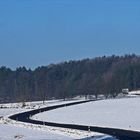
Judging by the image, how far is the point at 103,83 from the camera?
18662cm

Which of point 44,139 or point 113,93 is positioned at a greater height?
point 113,93

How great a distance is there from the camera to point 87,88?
19575cm

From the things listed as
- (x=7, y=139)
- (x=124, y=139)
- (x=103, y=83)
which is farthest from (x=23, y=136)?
(x=103, y=83)

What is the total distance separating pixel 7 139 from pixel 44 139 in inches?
99.8

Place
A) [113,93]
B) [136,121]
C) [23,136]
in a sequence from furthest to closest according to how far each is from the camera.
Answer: [113,93]
[136,121]
[23,136]

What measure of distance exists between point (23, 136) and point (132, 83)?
162466mm

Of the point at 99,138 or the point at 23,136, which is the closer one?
the point at 99,138

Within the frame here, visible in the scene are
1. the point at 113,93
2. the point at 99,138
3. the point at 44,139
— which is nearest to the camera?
the point at 99,138

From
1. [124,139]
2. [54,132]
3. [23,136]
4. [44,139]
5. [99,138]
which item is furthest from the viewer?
[54,132]

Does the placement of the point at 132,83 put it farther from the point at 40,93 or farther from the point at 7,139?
the point at 7,139

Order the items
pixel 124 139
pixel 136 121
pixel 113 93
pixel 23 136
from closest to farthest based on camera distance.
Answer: pixel 124 139 < pixel 23 136 < pixel 136 121 < pixel 113 93

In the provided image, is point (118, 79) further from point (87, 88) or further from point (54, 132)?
point (54, 132)

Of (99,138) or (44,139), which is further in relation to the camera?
(44,139)

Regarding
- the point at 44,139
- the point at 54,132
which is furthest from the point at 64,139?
the point at 54,132
